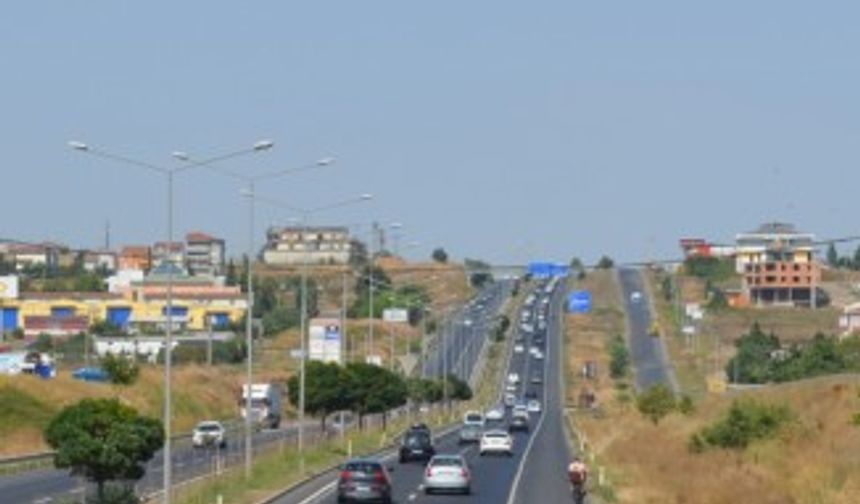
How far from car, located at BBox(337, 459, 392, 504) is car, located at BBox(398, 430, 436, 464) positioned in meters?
26.3

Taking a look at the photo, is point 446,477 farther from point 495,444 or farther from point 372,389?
point 372,389

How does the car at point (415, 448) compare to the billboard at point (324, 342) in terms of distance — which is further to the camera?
the billboard at point (324, 342)

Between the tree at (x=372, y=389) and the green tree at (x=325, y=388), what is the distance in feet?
2.52

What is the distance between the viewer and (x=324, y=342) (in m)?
132

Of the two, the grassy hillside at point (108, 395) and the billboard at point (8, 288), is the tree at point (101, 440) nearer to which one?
the grassy hillside at point (108, 395)

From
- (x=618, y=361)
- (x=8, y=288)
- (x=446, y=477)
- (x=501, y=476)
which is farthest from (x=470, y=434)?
(x=8, y=288)

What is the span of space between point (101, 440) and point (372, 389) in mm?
60262

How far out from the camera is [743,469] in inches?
2514

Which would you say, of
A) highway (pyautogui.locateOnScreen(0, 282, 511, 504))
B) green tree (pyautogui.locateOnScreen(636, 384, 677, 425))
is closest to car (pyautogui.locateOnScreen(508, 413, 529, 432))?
green tree (pyautogui.locateOnScreen(636, 384, 677, 425))

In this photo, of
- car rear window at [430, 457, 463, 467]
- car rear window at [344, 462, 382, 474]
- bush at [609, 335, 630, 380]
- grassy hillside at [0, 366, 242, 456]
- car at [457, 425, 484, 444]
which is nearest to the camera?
car rear window at [344, 462, 382, 474]

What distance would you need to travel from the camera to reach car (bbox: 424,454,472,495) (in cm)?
5756

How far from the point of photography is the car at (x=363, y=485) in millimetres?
52031

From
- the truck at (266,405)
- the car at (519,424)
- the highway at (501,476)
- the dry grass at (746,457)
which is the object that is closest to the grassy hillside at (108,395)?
the truck at (266,405)

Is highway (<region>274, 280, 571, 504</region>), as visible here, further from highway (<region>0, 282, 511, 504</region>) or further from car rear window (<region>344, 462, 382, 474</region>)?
highway (<region>0, 282, 511, 504</region>)
